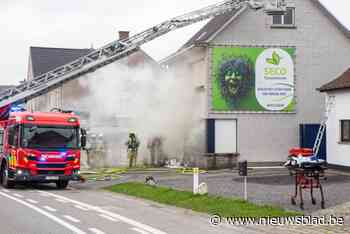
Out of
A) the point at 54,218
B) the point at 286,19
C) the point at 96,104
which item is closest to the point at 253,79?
the point at 286,19

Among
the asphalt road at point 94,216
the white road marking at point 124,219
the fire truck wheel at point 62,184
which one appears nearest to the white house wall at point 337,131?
the asphalt road at point 94,216

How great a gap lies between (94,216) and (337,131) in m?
16.2

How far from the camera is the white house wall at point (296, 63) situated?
31.0m

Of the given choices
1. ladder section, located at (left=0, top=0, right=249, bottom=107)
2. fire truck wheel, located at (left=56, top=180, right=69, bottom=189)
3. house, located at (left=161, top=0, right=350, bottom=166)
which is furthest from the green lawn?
house, located at (left=161, top=0, right=350, bottom=166)

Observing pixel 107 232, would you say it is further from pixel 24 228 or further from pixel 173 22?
pixel 173 22

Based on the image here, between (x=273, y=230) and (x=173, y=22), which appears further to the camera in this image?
(x=173, y=22)

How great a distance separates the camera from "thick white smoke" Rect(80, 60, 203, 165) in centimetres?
3234

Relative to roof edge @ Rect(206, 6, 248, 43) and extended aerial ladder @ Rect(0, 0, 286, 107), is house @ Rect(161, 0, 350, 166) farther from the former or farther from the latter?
extended aerial ladder @ Rect(0, 0, 286, 107)

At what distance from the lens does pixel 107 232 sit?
1149 centimetres

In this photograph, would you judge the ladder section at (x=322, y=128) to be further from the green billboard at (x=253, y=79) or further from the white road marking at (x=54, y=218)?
the white road marking at (x=54, y=218)

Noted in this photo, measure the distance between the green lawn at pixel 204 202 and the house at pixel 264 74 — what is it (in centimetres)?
1026

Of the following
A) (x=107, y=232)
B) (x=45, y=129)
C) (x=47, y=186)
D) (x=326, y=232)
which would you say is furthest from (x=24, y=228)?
(x=47, y=186)

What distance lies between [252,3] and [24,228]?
69.3 ft

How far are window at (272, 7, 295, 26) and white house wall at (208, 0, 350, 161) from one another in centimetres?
26
